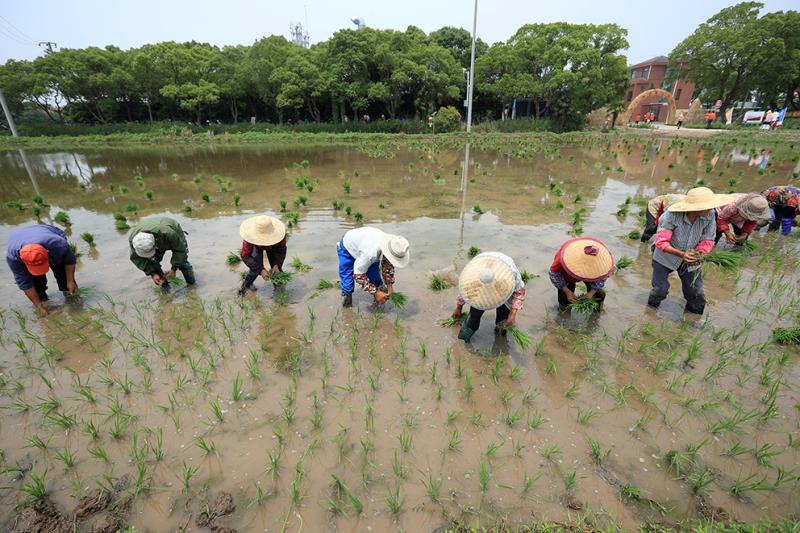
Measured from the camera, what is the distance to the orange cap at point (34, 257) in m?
4.01

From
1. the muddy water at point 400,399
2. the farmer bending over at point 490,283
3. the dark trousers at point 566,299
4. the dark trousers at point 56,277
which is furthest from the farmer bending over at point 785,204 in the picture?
the dark trousers at point 56,277

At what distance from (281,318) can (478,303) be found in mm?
2458

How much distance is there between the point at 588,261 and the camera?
359 centimetres

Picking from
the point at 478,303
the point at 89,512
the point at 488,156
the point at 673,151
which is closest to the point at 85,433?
the point at 89,512

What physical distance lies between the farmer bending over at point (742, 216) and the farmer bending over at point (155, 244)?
7.47 meters

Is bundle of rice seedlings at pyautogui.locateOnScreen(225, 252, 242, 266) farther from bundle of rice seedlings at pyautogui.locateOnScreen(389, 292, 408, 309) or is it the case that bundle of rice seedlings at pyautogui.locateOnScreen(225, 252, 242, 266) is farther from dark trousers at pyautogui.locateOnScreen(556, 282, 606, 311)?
dark trousers at pyautogui.locateOnScreen(556, 282, 606, 311)

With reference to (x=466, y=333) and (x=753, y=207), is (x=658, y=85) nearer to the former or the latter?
(x=753, y=207)

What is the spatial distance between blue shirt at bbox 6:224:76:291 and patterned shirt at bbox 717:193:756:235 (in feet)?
29.8

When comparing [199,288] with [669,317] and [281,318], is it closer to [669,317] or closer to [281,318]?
[281,318]

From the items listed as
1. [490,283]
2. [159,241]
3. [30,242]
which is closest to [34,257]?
[30,242]

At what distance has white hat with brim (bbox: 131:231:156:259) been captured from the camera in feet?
14.2

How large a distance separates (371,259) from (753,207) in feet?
18.3

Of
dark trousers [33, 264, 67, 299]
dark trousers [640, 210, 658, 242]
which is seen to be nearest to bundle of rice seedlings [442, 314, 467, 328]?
dark trousers [640, 210, 658, 242]

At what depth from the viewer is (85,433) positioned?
9.41 ft
